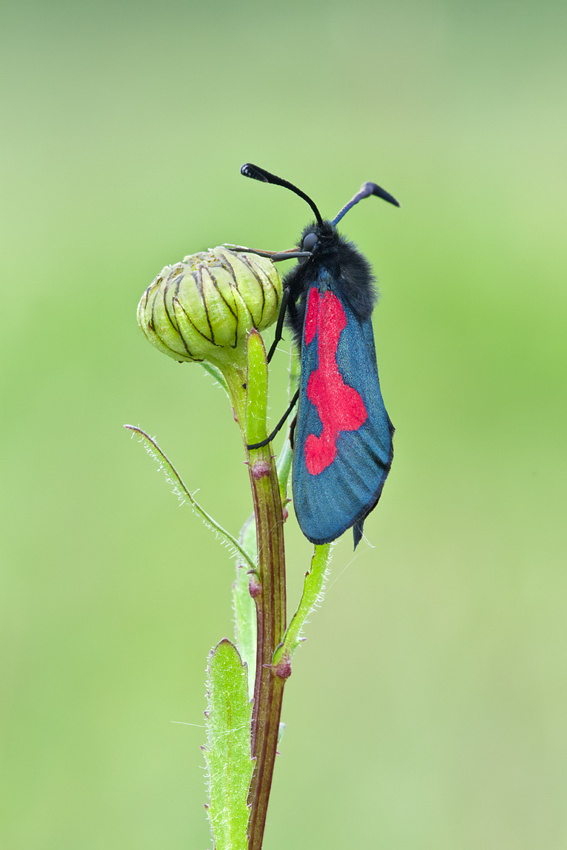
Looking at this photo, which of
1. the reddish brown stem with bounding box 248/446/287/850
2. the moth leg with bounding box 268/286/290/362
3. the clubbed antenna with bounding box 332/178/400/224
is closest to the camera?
the reddish brown stem with bounding box 248/446/287/850

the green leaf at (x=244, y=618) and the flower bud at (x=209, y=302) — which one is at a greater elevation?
the flower bud at (x=209, y=302)

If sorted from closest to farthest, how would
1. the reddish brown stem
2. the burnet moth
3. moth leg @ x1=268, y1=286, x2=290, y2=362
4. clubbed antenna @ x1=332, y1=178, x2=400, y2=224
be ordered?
1. the reddish brown stem
2. the burnet moth
3. moth leg @ x1=268, y1=286, x2=290, y2=362
4. clubbed antenna @ x1=332, y1=178, x2=400, y2=224

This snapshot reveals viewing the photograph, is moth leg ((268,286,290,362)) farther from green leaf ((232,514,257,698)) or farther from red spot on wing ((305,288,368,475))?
green leaf ((232,514,257,698))

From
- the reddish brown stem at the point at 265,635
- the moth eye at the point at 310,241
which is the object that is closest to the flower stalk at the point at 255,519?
the reddish brown stem at the point at 265,635

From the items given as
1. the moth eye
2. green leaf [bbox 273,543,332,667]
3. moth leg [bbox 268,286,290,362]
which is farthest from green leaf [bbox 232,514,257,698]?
the moth eye

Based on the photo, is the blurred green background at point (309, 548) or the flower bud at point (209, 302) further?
the blurred green background at point (309, 548)

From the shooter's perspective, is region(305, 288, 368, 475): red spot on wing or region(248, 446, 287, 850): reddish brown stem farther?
region(305, 288, 368, 475): red spot on wing

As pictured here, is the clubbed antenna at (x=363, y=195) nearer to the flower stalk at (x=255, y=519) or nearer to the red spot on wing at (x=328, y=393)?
the red spot on wing at (x=328, y=393)

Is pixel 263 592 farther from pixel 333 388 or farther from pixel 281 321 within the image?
pixel 281 321

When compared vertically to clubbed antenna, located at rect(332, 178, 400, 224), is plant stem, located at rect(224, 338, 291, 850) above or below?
below
